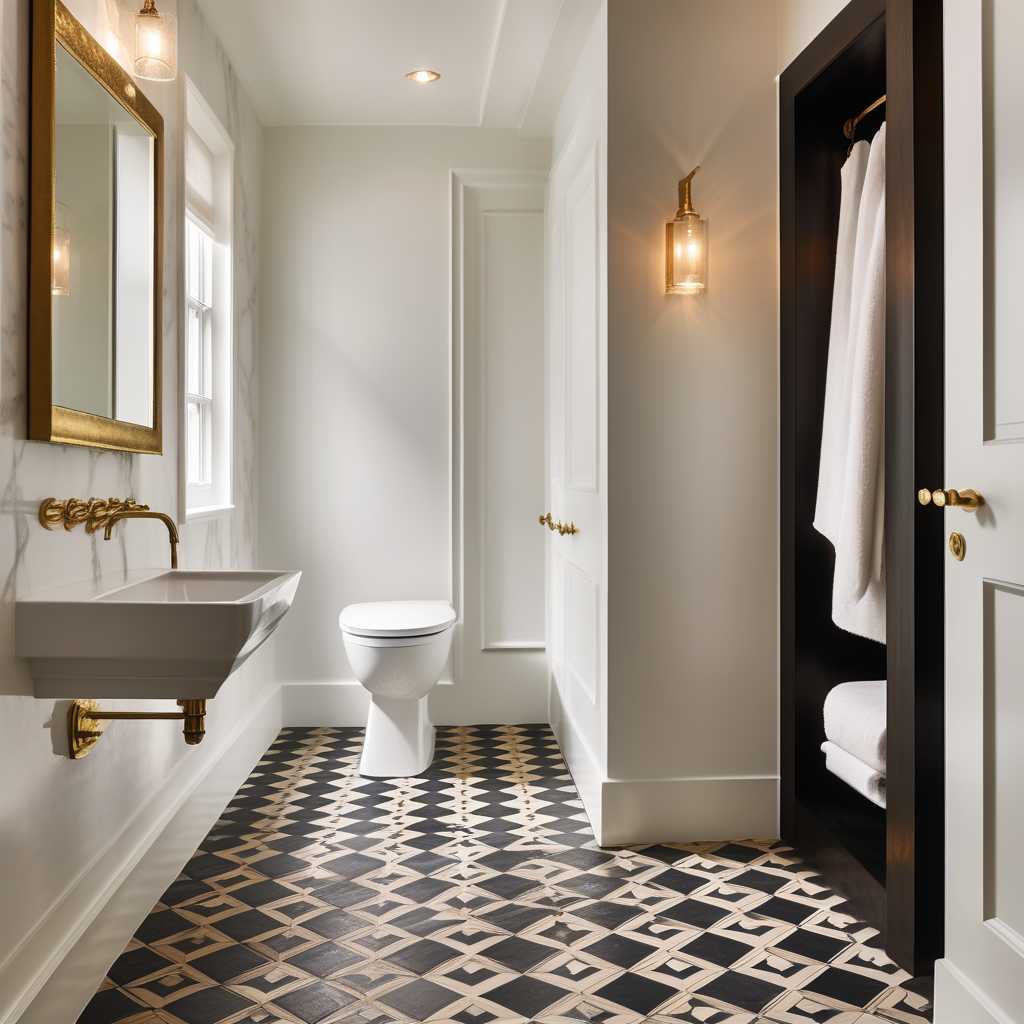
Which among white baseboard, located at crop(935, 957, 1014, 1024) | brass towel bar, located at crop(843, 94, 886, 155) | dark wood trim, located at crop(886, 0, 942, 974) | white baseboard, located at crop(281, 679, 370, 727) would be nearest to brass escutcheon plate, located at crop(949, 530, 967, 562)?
dark wood trim, located at crop(886, 0, 942, 974)

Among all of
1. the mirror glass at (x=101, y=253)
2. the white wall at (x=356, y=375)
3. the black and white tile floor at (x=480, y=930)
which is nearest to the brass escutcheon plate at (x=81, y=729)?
the black and white tile floor at (x=480, y=930)

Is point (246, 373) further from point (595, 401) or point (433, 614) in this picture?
point (595, 401)

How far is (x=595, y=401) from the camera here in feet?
9.02

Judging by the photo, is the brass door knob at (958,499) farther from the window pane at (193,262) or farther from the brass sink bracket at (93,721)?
the window pane at (193,262)

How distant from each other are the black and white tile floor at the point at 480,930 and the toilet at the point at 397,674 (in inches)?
10.6

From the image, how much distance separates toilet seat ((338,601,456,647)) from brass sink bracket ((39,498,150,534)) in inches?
47.2

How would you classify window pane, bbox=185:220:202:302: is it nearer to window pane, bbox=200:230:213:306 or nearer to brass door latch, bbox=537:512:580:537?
window pane, bbox=200:230:213:306

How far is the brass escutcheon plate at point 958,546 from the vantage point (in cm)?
162

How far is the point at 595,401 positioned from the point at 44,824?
5.77 feet

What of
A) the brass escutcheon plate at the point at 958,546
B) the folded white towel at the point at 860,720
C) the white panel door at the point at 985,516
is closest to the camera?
the white panel door at the point at 985,516

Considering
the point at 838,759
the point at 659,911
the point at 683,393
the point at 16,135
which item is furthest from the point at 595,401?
the point at 16,135

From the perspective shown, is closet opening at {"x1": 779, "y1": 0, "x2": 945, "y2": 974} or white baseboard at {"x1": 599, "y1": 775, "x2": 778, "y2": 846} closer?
closet opening at {"x1": 779, "y1": 0, "x2": 945, "y2": 974}

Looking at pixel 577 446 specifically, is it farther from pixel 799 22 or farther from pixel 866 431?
pixel 799 22

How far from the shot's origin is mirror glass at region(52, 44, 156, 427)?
1732mm
